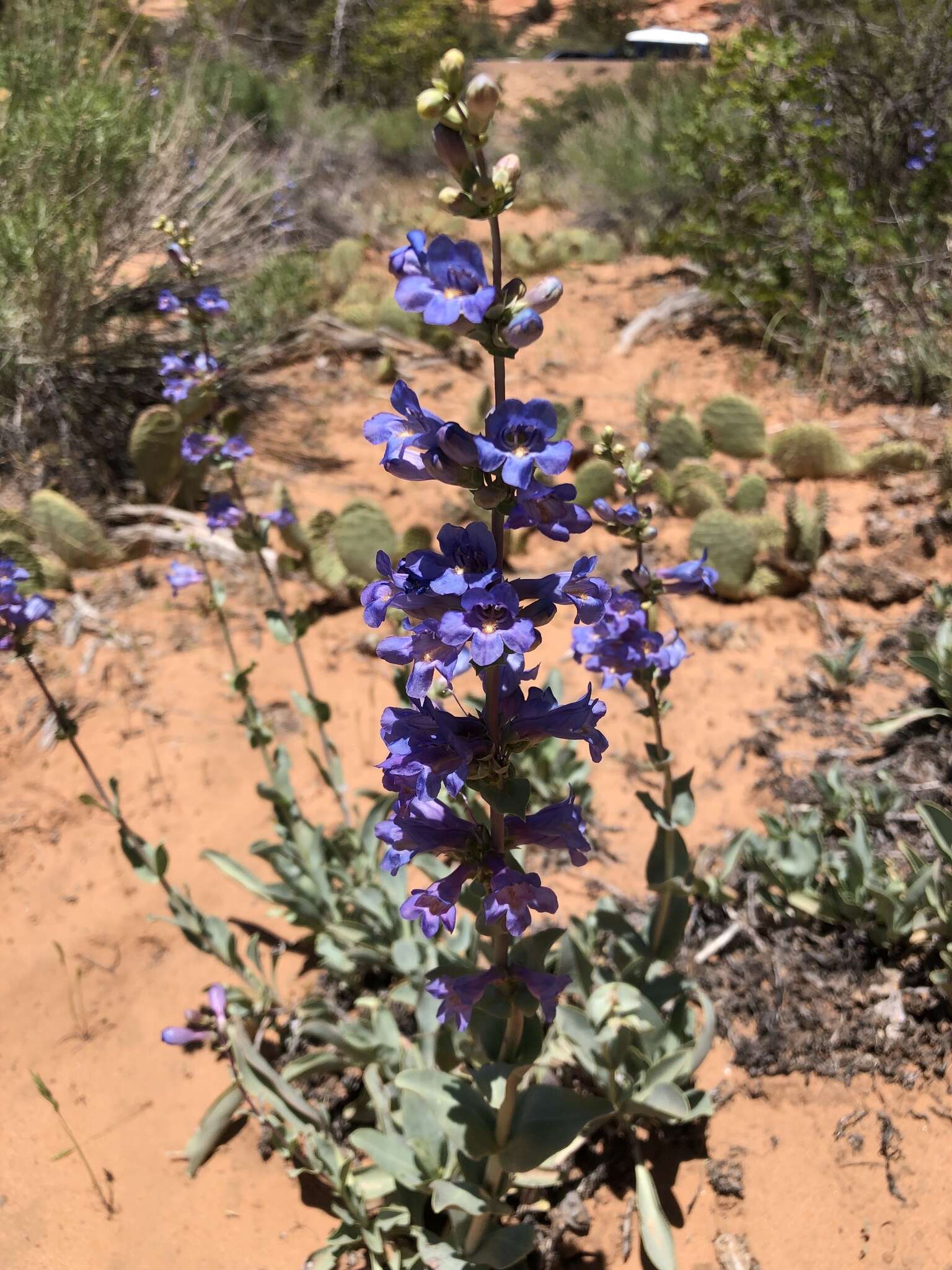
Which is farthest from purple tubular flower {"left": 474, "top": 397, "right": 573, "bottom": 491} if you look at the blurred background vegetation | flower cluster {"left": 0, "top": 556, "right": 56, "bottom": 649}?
the blurred background vegetation

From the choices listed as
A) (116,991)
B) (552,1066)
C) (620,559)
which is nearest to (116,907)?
(116,991)

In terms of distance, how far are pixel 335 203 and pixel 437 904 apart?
37.8 ft

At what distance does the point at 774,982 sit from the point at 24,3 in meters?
8.33

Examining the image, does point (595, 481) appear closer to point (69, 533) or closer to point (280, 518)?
point (280, 518)

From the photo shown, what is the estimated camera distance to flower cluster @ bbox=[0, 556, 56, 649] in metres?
2.58

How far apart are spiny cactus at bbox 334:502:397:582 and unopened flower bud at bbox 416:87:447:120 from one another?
3553 mm

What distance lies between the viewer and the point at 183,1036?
275 cm

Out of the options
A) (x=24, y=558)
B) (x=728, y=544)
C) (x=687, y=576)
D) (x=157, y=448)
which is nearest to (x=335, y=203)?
(x=157, y=448)

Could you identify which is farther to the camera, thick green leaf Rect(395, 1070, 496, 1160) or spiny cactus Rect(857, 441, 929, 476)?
spiny cactus Rect(857, 441, 929, 476)

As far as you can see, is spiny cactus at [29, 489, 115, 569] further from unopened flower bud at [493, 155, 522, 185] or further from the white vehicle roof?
the white vehicle roof

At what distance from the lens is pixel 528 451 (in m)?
1.42

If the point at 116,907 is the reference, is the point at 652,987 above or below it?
above

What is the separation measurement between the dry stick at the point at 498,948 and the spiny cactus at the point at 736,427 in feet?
15.1

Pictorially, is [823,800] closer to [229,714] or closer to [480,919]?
[480,919]
